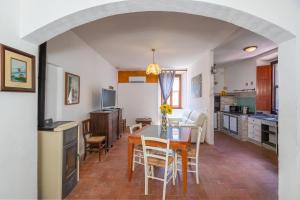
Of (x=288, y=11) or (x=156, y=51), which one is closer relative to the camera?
(x=288, y=11)

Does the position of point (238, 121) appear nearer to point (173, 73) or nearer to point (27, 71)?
point (173, 73)

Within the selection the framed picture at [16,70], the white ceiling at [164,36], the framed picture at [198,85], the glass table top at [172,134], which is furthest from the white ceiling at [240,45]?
the framed picture at [16,70]

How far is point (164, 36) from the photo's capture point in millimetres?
3889

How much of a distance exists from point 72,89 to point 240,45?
411cm

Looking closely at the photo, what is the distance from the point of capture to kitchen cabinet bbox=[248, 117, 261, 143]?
5.02 metres

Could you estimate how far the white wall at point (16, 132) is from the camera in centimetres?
150

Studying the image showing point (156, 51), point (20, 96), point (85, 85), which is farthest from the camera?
point (156, 51)

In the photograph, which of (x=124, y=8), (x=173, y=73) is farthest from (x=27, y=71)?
(x=173, y=73)

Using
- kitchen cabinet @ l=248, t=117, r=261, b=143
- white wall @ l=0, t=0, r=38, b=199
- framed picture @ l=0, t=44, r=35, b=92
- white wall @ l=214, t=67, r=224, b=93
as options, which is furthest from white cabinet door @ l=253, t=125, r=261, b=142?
framed picture @ l=0, t=44, r=35, b=92

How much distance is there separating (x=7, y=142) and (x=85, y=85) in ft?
9.85

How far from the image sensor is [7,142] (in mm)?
1531

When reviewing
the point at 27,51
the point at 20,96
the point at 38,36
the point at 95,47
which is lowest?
the point at 20,96

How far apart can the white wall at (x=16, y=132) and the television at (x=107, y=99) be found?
313 centimetres

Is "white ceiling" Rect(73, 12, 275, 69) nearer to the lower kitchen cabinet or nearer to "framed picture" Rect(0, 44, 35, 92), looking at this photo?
"framed picture" Rect(0, 44, 35, 92)
